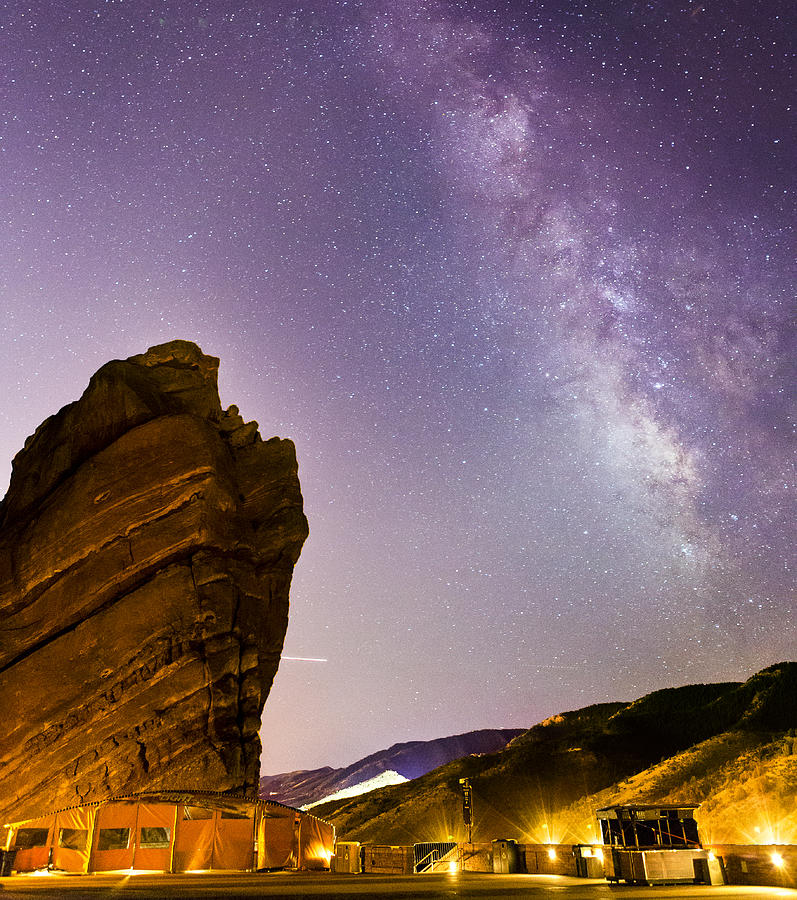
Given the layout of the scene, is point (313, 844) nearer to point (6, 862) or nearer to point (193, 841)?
point (193, 841)

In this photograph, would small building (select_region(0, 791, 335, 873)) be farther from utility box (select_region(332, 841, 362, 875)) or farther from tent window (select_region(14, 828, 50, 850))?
utility box (select_region(332, 841, 362, 875))

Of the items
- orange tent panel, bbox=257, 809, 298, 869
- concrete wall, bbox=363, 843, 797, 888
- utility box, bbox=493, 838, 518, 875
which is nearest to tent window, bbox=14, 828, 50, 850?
orange tent panel, bbox=257, 809, 298, 869

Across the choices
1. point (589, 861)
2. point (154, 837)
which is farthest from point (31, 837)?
point (589, 861)

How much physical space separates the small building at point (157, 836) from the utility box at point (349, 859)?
2.52 m

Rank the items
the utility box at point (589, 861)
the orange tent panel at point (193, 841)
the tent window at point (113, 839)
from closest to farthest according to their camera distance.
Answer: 1. the utility box at point (589, 861)
2. the orange tent panel at point (193, 841)
3. the tent window at point (113, 839)

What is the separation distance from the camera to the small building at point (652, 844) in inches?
822

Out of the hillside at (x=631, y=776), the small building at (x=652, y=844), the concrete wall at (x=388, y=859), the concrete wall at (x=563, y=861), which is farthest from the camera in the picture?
the hillside at (x=631, y=776)

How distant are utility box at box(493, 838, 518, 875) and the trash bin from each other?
22126mm

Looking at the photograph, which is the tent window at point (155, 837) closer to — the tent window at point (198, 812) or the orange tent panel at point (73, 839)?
the tent window at point (198, 812)

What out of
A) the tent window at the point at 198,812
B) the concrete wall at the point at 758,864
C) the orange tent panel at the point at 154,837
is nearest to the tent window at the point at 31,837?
the orange tent panel at the point at 154,837

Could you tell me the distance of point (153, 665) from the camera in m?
40.0

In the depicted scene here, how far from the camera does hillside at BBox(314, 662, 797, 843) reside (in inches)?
1858

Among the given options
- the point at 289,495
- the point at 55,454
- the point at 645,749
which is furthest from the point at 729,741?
the point at 55,454

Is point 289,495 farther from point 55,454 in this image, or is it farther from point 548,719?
point 548,719
